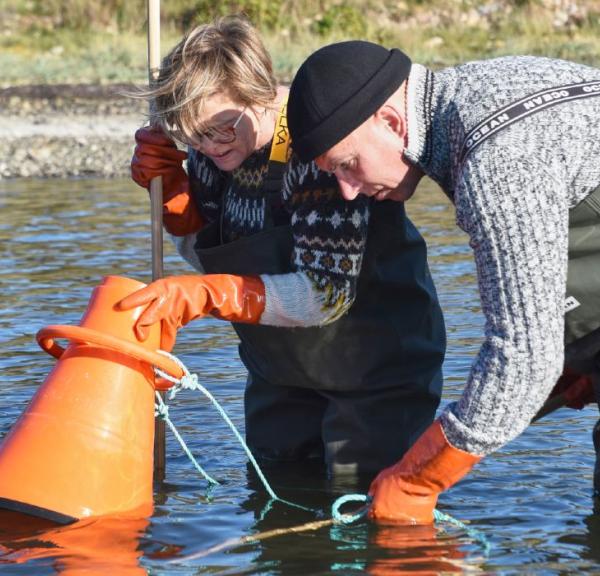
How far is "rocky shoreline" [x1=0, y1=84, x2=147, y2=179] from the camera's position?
48.3 feet

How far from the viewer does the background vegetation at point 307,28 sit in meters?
21.0

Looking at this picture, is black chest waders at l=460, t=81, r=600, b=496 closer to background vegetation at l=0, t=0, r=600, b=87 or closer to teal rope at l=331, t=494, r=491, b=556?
teal rope at l=331, t=494, r=491, b=556

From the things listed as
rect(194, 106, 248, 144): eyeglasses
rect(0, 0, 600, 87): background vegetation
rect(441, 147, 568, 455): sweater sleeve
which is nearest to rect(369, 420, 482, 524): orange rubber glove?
rect(441, 147, 568, 455): sweater sleeve

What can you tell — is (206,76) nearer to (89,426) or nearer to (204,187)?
(204,187)

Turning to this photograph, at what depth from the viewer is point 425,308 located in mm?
4461

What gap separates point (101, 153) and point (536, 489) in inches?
430

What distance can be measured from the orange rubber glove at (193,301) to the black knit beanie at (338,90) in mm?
654

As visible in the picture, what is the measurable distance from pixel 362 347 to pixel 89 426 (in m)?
0.92

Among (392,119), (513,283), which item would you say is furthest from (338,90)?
(513,283)

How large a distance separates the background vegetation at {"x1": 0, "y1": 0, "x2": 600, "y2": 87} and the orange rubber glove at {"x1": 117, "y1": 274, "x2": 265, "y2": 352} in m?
15.7

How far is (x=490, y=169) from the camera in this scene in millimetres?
3238

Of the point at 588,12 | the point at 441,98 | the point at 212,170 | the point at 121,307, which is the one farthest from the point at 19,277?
the point at 588,12

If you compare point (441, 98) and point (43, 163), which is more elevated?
point (441, 98)

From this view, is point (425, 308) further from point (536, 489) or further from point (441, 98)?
point (441, 98)
